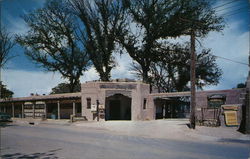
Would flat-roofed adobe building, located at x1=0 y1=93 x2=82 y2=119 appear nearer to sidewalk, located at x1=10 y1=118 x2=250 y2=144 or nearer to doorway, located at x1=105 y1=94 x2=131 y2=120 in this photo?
doorway, located at x1=105 y1=94 x2=131 y2=120

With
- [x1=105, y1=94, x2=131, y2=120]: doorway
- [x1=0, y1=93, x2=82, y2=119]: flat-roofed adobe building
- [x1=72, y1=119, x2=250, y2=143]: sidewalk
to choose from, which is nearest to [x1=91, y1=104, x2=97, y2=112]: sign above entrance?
[x1=105, y1=94, x2=131, y2=120]: doorway

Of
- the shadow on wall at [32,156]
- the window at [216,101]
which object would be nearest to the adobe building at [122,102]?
the window at [216,101]

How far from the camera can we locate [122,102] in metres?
27.8

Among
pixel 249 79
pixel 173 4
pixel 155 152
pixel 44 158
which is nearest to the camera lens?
pixel 44 158

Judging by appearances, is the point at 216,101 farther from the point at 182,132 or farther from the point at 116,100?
the point at 116,100

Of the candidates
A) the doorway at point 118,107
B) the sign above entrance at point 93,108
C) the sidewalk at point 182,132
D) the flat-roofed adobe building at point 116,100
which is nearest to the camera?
the sidewalk at point 182,132

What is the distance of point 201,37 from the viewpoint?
34.6 metres

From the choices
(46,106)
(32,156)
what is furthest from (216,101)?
(46,106)

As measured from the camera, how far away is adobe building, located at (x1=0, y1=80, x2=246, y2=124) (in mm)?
22234

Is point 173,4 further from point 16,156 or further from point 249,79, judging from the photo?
point 16,156

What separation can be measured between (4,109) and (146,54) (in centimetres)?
2977

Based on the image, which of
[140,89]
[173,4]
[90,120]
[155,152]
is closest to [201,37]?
[173,4]

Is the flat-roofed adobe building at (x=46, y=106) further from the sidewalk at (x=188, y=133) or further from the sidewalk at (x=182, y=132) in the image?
the sidewalk at (x=188, y=133)

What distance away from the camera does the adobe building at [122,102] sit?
22234mm
